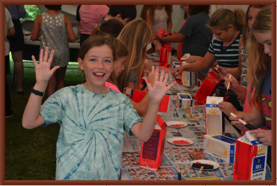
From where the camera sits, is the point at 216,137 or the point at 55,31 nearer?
the point at 216,137

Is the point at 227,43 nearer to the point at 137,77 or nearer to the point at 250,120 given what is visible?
the point at 137,77

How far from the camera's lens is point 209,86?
8.70ft

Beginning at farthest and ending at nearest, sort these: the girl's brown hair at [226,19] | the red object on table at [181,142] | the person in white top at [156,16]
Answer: the person in white top at [156,16] < the girl's brown hair at [226,19] < the red object on table at [181,142]

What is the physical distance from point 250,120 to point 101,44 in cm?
104

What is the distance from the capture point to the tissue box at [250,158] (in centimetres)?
139

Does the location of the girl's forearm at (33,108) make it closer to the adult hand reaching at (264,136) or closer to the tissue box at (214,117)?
the adult hand reaching at (264,136)

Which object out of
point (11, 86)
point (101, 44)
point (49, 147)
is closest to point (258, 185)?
point (101, 44)

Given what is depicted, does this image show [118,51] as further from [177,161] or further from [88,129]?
[177,161]

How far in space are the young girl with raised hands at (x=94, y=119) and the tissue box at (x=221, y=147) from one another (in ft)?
1.92

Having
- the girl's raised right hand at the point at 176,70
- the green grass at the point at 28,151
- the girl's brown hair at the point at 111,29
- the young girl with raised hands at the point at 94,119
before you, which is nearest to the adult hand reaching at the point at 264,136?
the young girl with raised hands at the point at 94,119

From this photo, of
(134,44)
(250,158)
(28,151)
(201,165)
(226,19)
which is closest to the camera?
(250,158)

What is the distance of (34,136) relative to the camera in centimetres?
414

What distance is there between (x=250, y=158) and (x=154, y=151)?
0.50 metres

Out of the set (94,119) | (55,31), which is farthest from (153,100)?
(55,31)
